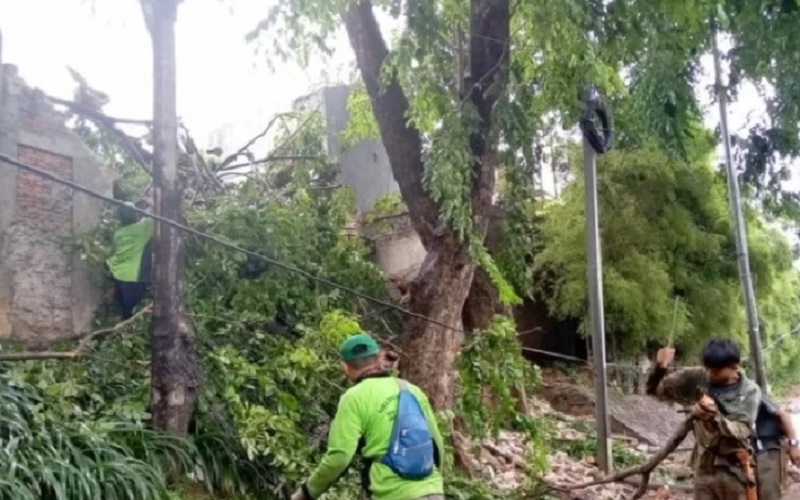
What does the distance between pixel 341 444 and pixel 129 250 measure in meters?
4.43

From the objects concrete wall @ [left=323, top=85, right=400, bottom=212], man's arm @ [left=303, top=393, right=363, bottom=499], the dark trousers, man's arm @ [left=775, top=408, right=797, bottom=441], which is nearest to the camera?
man's arm @ [left=303, top=393, right=363, bottom=499]

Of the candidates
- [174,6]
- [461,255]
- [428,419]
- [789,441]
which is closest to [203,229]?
[461,255]

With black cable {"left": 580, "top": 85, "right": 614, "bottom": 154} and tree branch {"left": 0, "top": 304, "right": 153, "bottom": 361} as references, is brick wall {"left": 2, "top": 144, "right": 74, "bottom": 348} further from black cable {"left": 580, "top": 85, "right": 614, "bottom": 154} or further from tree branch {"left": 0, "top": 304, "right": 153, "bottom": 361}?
black cable {"left": 580, "top": 85, "right": 614, "bottom": 154}

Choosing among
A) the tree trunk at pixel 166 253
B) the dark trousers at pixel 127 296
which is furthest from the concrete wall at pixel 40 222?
the tree trunk at pixel 166 253

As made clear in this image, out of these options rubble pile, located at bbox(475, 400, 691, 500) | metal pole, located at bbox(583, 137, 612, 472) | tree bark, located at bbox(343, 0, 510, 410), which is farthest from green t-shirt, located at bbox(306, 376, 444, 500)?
rubble pile, located at bbox(475, 400, 691, 500)

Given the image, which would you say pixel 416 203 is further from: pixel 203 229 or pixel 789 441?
pixel 789 441

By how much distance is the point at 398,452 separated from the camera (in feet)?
11.2

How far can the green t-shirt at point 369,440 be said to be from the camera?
3.38 metres

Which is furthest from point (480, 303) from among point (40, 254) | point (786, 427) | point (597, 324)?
point (786, 427)

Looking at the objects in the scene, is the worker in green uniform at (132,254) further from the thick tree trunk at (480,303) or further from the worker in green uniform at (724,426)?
the worker in green uniform at (724,426)

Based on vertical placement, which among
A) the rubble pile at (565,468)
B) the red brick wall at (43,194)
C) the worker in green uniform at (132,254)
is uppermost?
the red brick wall at (43,194)

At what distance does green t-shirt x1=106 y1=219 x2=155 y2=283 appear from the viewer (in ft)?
23.4

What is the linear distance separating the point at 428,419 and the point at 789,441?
6.66ft

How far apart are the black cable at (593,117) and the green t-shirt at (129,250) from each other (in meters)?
3.79
